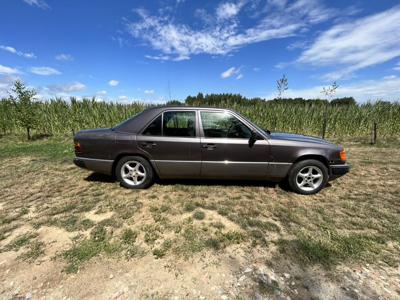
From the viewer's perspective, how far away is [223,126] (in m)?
4.66

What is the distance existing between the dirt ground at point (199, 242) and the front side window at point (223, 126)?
3.63 ft

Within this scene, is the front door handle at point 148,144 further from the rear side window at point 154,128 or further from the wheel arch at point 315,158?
the wheel arch at point 315,158

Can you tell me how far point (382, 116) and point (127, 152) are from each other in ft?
47.8

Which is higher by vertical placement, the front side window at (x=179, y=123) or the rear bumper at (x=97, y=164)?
the front side window at (x=179, y=123)

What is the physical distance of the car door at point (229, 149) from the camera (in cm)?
455

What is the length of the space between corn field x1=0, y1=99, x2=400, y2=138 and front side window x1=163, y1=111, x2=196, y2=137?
35.3 feet

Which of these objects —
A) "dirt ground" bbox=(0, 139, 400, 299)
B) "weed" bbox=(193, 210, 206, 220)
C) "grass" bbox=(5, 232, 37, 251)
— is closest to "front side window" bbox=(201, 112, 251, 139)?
"dirt ground" bbox=(0, 139, 400, 299)

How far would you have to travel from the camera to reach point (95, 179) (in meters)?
5.51

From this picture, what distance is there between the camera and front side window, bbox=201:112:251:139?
182 inches

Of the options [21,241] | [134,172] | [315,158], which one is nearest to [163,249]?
[21,241]

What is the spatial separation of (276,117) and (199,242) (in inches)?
494

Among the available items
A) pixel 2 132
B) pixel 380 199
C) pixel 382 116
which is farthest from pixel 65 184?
pixel 382 116

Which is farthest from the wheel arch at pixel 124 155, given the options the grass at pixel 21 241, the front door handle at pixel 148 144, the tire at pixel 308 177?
the tire at pixel 308 177

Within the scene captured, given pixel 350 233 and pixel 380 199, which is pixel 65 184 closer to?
pixel 350 233
